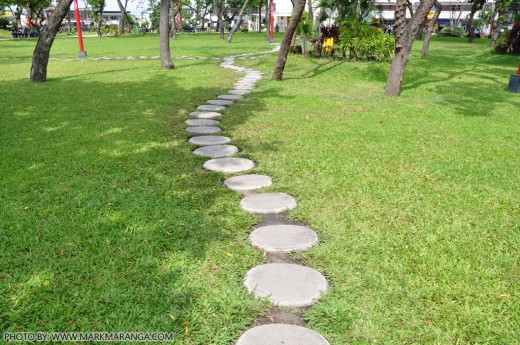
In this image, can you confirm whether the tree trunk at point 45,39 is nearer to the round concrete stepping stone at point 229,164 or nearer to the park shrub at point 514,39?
the round concrete stepping stone at point 229,164

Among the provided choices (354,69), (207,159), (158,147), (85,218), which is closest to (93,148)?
(158,147)

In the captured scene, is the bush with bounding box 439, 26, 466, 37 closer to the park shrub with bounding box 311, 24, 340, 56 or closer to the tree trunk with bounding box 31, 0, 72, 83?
the park shrub with bounding box 311, 24, 340, 56

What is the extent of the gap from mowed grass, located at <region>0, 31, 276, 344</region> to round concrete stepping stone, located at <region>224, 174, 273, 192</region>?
0.40 ft

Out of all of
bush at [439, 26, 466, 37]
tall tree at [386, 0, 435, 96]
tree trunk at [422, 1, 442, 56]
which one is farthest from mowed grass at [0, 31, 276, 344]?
bush at [439, 26, 466, 37]

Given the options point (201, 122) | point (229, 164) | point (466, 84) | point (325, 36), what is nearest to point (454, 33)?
point (325, 36)

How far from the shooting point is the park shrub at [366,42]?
13852 mm

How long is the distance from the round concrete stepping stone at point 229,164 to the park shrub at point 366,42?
11.5 m

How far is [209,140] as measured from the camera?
16.0 ft

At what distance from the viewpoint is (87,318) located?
190cm

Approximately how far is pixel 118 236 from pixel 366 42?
13.4 meters

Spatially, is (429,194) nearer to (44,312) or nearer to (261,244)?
(261,244)

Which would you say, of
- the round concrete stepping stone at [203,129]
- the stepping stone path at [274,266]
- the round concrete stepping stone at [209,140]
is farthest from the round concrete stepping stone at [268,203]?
the round concrete stepping stone at [203,129]

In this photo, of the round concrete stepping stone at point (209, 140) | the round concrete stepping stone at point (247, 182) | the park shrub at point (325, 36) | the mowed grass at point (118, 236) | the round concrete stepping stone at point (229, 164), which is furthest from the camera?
the park shrub at point (325, 36)

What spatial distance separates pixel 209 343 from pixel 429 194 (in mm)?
2466
